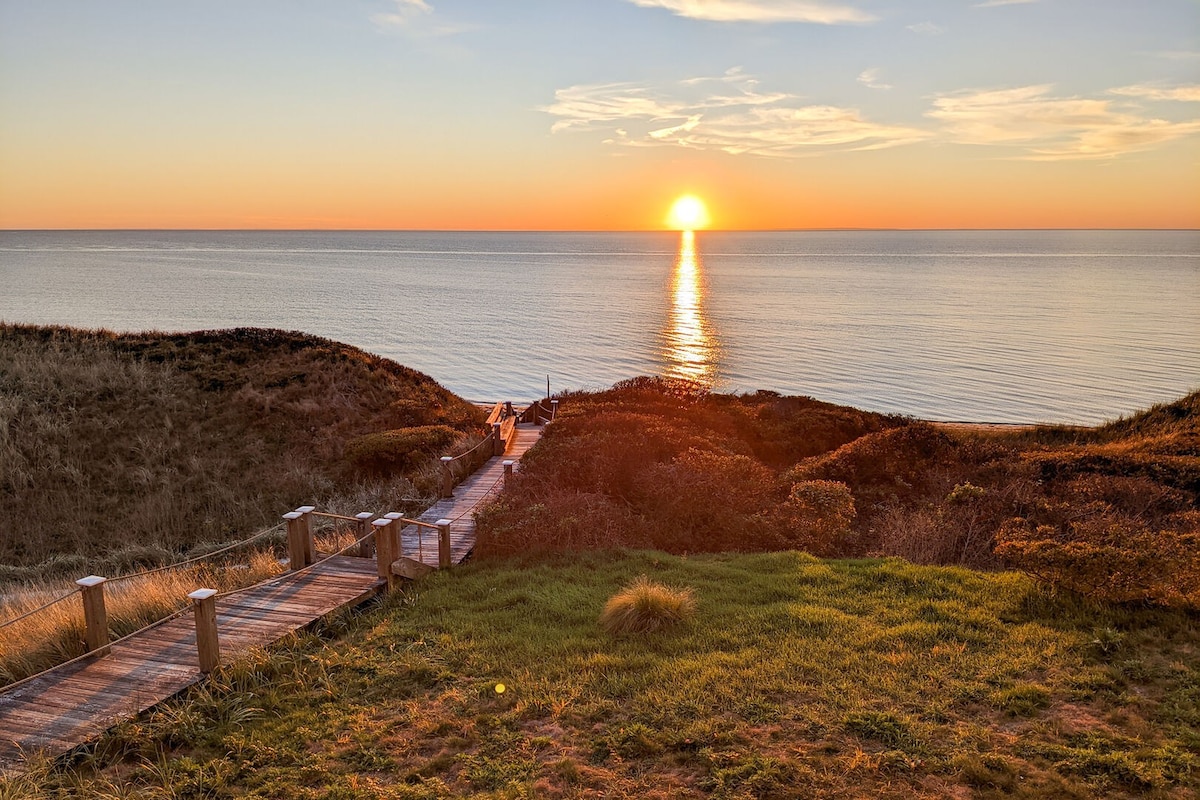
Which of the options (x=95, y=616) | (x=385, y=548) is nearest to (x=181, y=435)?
(x=385, y=548)

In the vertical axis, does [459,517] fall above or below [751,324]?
below

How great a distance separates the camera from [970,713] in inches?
285

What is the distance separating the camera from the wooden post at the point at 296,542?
11.8 m

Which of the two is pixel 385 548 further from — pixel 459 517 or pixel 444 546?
pixel 459 517

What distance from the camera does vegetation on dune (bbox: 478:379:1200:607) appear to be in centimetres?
1025

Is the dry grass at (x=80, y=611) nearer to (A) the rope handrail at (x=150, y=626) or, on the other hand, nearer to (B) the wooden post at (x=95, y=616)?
(A) the rope handrail at (x=150, y=626)

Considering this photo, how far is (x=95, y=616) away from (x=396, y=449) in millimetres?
13602

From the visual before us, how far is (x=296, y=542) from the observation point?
38.8 feet

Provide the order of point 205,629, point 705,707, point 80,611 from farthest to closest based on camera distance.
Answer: point 80,611
point 205,629
point 705,707

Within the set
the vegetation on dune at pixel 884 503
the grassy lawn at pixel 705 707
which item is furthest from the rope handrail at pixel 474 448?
the grassy lawn at pixel 705 707

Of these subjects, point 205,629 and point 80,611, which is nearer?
point 205,629

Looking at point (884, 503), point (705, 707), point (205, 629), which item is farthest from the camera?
point (884, 503)

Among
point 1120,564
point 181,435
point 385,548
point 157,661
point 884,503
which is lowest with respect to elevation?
point 884,503

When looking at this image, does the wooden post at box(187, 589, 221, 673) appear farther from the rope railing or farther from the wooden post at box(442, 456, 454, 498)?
the rope railing
